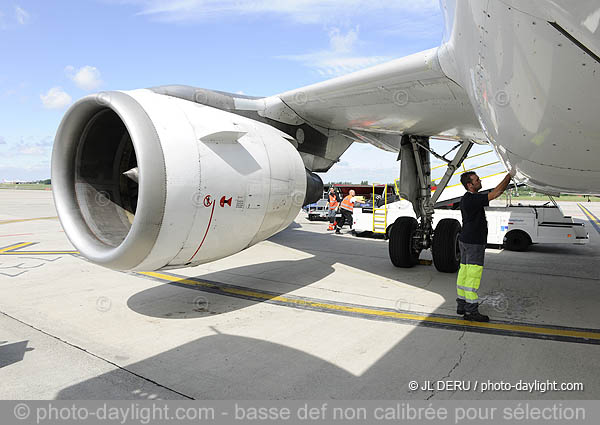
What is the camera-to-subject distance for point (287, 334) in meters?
3.77

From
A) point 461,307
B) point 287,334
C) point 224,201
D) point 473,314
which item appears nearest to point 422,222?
point 461,307

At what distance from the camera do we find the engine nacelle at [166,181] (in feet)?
11.4

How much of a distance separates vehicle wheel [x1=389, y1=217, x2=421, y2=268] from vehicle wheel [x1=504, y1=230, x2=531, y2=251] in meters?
3.69

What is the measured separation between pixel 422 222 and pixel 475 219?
278 cm

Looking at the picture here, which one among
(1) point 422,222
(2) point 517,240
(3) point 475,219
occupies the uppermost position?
(3) point 475,219

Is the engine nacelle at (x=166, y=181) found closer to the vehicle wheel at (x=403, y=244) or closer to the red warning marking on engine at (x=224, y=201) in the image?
the red warning marking on engine at (x=224, y=201)

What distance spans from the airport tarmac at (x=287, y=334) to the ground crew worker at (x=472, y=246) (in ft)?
0.62

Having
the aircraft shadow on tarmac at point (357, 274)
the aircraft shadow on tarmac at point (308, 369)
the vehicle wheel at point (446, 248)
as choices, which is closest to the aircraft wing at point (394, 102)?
the vehicle wheel at point (446, 248)

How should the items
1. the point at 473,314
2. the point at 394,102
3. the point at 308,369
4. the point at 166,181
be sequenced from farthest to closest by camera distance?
the point at 394,102 → the point at 473,314 → the point at 166,181 → the point at 308,369

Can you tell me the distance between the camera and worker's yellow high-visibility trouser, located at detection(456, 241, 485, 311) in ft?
13.7

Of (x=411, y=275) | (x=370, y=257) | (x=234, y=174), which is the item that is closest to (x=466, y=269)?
(x=411, y=275)

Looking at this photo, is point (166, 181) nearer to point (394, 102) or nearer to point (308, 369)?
point (308, 369)

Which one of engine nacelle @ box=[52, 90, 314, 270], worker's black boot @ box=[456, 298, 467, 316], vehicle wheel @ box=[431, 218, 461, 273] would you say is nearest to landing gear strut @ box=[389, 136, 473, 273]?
vehicle wheel @ box=[431, 218, 461, 273]

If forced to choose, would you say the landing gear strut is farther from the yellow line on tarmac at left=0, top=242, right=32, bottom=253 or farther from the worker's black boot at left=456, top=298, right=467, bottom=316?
the yellow line on tarmac at left=0, top=242, right=32, bottom=253
